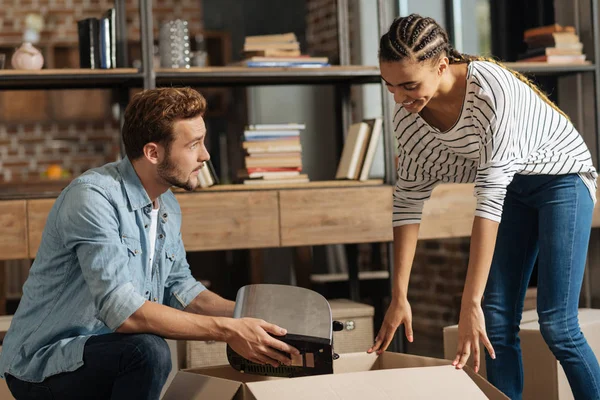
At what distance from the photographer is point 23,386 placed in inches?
67.2

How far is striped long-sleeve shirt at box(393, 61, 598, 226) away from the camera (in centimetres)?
174

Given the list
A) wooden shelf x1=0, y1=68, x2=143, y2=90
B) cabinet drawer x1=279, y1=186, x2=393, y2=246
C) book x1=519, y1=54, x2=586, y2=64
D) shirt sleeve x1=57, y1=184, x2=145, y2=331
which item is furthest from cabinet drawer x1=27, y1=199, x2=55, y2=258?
book x1=519, y1=54, x2=586, y2=64

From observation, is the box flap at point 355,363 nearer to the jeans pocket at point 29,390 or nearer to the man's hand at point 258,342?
the man's hand at point 258,342

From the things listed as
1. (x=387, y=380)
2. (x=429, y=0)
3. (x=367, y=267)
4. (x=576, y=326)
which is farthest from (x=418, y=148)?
(x=367, y=267)

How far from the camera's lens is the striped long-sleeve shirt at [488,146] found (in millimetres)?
1742

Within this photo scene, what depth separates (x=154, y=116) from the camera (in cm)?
179

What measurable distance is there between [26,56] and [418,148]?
5.70 ft

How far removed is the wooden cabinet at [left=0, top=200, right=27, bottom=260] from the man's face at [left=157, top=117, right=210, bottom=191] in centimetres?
129

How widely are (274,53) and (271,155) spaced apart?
0.38 m

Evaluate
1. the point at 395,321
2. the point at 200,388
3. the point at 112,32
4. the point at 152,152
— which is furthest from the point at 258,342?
the point at 112,32

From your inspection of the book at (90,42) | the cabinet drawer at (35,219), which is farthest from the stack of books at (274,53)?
the cabinet drawer at (35,219)

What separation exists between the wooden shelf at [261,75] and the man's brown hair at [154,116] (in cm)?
126

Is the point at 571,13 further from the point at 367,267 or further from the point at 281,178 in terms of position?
the point at 367,267

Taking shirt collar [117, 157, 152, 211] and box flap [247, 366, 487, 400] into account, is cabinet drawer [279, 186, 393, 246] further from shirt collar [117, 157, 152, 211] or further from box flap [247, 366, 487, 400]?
box flap [247, 366, 487, 400]
